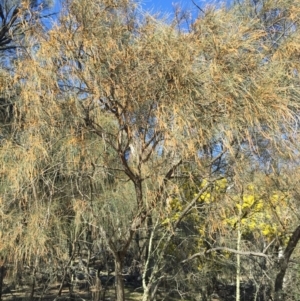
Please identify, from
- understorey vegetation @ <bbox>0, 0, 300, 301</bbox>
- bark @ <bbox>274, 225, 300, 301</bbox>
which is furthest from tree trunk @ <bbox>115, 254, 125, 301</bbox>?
bark @ <bbox>274, 225, 300, 301</bbox>

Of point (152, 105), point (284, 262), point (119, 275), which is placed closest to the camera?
point (152, 105)

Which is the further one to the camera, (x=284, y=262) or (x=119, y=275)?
(x=284, y=262)

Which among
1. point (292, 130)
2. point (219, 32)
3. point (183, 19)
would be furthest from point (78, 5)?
point (292, 130)

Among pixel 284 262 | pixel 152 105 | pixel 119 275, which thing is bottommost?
pixel 119 275

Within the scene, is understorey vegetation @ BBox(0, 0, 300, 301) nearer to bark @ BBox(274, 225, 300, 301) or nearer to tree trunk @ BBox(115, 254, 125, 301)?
tree trunk @ BBox(115, 254, 125, 301)

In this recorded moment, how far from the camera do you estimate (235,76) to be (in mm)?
3330

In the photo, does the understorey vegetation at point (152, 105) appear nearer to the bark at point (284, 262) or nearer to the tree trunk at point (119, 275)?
the tree trunk at point (119, 275)

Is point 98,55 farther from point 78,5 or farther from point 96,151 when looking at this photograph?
point 96,151

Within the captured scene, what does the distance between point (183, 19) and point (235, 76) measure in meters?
0.73

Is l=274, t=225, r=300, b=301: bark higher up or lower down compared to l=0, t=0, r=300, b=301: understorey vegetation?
lower down

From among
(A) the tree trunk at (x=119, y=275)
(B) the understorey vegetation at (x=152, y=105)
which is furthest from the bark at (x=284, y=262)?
(A) the tree trunk at (x=119, y=275)

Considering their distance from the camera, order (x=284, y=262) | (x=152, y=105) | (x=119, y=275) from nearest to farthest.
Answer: (x=152, y=105)
(x=119, y=275)
(x=284, y=262)

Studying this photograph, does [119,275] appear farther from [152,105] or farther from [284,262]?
[284,262]

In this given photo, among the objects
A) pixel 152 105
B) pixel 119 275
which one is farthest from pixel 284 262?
pixel 152 105
